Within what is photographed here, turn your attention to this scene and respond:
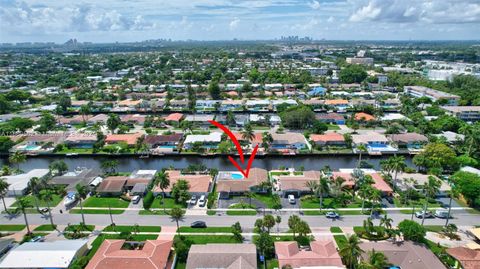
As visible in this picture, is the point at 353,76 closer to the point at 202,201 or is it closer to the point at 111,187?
the point at 202,201

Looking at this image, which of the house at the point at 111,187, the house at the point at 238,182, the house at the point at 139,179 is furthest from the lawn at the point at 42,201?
the house at the point at 238,182

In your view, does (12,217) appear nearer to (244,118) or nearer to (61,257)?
(61,257)

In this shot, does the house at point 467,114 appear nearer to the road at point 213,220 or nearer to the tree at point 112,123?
the road at point 213,220

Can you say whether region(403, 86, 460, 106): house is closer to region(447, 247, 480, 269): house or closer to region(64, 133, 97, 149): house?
region(447, 247, 480, 269): house

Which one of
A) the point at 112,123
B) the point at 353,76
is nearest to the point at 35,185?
the point at 112,123

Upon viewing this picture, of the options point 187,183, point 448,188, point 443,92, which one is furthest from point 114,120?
point 443,92

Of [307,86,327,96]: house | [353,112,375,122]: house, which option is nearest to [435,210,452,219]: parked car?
[353,112,375,122]: house
